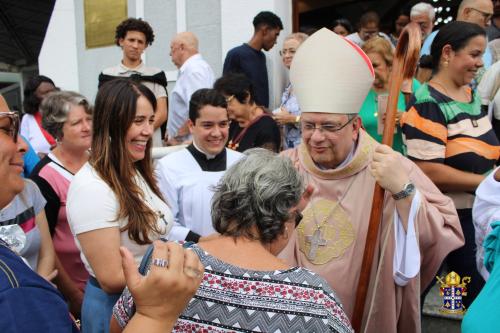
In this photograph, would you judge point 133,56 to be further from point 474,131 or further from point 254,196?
point 254,196

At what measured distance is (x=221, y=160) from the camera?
10.6ft

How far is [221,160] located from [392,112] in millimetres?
1213

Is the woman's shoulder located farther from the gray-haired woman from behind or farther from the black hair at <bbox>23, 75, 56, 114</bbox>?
the black hair at <bbox>23, 75, 56, 114</bbox>

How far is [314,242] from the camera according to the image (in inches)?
103

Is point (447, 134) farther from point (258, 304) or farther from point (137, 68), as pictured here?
point (137, 68)

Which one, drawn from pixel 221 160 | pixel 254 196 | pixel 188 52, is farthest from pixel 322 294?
pixel 188 52

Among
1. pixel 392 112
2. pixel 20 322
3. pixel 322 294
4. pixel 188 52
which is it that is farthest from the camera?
pixel 188 52

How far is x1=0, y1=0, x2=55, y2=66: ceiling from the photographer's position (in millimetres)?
14357

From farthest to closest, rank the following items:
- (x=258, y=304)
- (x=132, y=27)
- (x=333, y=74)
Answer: (x=132, y=27), (x=333, y=74), (x=258, y=304)

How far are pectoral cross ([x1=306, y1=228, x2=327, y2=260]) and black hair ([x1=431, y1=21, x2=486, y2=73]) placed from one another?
144 centimetres

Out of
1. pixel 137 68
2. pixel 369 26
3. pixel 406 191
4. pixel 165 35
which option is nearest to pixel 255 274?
pixel 406 191

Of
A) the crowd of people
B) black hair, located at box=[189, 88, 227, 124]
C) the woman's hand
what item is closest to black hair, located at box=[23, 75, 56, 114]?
the crowd of people

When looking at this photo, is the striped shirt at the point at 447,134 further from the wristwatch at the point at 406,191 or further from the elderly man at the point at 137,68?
the elderly man at the point at 137,68

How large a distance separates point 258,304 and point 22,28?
1880cm
